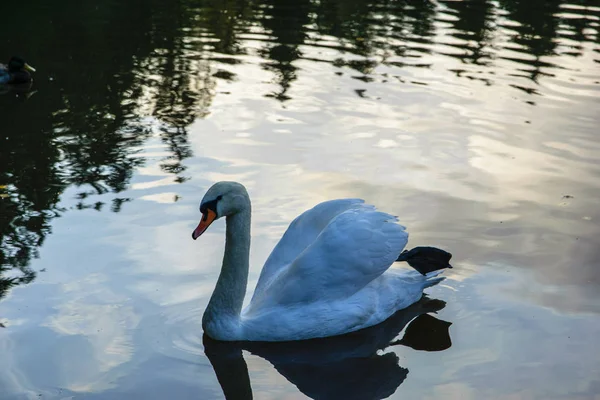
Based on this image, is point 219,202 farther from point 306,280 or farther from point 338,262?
point 338,262

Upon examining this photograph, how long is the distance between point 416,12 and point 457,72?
254 inches

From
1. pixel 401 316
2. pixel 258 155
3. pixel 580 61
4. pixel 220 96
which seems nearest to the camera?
pixel 401 316

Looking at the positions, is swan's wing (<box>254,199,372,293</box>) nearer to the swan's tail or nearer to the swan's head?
the swan's tail

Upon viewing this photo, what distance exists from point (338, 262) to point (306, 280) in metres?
0.25

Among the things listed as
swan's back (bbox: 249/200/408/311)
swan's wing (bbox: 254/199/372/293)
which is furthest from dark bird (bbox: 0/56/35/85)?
swan's back (bbox: 249/200/408/311)

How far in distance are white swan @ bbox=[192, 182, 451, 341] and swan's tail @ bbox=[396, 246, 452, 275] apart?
0.34m

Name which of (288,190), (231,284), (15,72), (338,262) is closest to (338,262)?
(338,262)

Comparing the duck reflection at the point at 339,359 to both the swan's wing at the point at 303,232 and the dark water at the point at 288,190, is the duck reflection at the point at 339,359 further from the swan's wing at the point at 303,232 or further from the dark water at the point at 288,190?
the swan's wing at the point at 303,232

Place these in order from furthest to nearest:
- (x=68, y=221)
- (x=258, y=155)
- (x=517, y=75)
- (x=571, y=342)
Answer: (x=517, y=75) → (x=258, y=155) → (x=68, y=221) → (x=571, y=342)

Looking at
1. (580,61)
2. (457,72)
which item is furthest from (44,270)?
(580,61)

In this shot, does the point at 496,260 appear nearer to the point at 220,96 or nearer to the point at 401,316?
the point at 401,316

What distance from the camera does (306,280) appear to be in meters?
5.92

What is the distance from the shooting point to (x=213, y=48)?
15727 mm

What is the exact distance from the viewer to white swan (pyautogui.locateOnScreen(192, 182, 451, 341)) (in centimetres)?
591
